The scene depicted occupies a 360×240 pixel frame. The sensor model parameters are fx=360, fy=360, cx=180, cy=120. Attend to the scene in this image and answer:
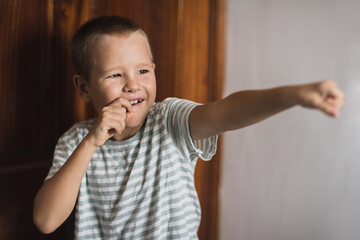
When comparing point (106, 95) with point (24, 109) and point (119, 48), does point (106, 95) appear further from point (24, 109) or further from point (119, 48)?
point (24, 109)

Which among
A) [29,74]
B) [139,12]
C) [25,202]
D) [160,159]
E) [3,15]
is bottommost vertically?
[25,202]

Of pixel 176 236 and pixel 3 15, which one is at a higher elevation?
pixel 3 15

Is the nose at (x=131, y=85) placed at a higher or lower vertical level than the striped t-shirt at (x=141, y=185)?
higher

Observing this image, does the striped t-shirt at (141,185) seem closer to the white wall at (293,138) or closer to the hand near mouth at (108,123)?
the hand near mouth at (108,123)

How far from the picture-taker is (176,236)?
0.91m

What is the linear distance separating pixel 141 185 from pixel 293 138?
661 millimetres

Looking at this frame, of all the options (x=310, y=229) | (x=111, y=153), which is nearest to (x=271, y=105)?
(x=111, y=153)

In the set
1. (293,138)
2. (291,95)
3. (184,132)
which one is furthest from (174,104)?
(293,138)

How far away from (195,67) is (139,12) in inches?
11.6

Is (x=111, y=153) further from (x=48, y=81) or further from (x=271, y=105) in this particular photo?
(x=271, y=105)

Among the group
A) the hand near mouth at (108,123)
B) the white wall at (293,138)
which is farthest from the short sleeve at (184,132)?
the white wall at (293,138)

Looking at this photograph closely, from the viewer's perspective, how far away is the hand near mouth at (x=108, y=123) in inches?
31.1

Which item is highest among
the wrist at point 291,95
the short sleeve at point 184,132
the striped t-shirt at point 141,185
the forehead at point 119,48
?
the forehead at point 119,48

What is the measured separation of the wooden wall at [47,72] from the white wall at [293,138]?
0.20 meters
